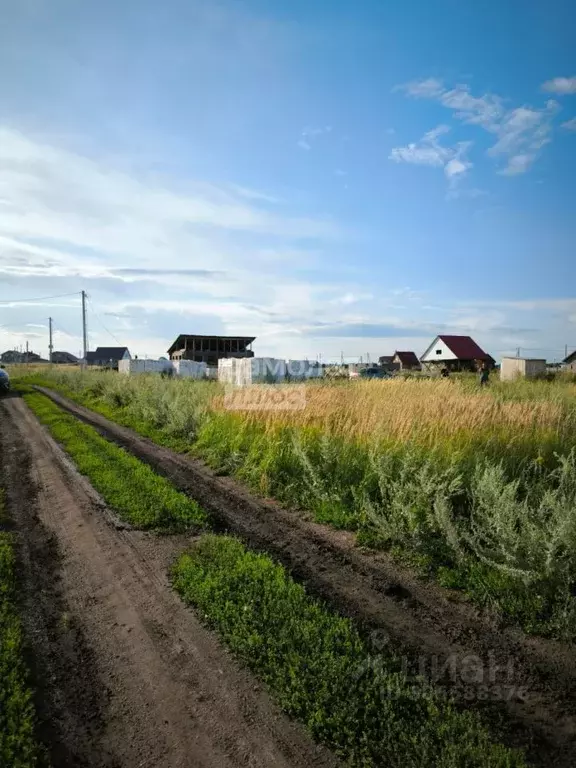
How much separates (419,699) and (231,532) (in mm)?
3233

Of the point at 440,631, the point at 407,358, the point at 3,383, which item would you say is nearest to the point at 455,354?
the point at 407,358

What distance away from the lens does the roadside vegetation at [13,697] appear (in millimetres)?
2427

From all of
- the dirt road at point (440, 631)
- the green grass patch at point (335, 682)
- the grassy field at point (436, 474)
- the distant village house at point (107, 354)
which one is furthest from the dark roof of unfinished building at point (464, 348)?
the distant village house at point (107, 354)

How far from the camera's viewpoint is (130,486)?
23.8ft

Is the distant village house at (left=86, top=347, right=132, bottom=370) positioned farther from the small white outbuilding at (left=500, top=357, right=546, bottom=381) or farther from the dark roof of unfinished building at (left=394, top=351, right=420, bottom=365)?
the small white outbuilding at (left=500, top=357, right=546, bottom=381)

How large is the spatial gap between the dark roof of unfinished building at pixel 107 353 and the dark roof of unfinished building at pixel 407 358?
5554cm

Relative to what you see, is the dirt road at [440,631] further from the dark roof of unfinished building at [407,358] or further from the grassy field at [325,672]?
the dark roof of unfinished building at [407,358]

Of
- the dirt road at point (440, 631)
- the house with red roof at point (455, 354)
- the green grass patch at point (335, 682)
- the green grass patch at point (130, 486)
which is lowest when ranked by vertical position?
the dirt road at point (440, 631)

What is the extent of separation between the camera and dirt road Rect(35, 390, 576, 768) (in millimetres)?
2744

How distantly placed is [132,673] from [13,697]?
0.71m

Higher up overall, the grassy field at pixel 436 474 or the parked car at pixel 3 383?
the parked car at pixel 3 383

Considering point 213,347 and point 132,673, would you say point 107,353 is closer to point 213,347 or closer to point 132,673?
point 213,347

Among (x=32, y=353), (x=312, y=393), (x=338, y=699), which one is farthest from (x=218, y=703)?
(x=32, y=353)

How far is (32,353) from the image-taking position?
12838cm
